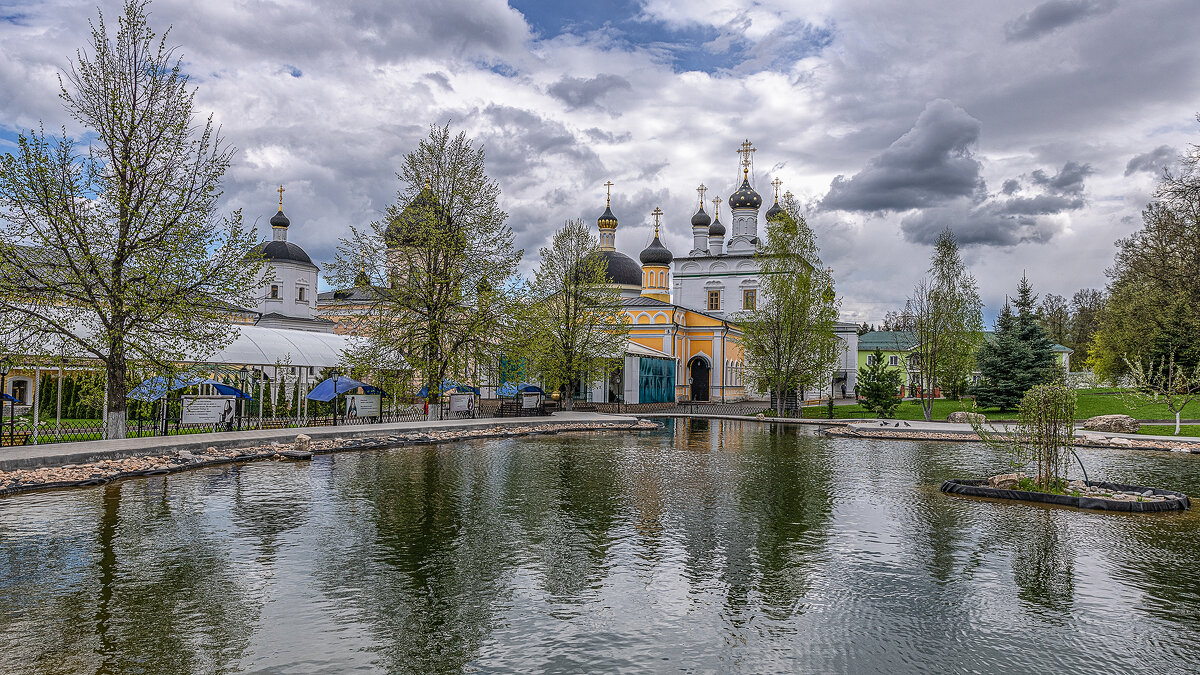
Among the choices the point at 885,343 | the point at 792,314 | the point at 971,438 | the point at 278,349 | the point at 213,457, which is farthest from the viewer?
the point at 885,343

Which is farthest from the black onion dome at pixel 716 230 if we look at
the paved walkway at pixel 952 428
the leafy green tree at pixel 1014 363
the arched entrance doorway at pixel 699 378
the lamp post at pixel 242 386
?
the lamp post at pixel 242 386

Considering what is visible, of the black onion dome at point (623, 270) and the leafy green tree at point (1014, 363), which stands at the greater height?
the black onion dome at point (623, 270)

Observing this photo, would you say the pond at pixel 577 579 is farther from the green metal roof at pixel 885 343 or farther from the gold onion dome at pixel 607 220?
the green metal roof at pixel 885 343

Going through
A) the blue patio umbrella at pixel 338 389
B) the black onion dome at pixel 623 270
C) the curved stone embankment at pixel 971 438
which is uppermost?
the black onion dome at pixel 623 270

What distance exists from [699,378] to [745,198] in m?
14.4

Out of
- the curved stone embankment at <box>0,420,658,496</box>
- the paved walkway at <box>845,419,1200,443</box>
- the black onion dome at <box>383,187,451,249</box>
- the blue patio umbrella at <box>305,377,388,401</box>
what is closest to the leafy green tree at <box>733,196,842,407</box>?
the paved walkway at <box>845,419,1200,443</box>

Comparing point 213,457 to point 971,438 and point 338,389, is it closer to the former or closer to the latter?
point 338,389

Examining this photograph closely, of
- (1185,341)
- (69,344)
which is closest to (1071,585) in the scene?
(69,344)

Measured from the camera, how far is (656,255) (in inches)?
2032

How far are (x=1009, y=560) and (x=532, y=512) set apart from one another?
6274 mm

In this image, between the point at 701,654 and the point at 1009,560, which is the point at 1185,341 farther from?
the point at 701,654

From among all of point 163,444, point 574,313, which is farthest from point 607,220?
point 163,444

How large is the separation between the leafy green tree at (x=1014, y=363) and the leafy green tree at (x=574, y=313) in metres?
17.8

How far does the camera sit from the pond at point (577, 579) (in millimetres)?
5824
